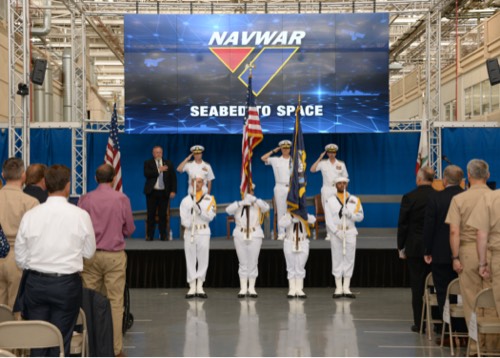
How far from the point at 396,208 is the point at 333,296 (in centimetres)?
637

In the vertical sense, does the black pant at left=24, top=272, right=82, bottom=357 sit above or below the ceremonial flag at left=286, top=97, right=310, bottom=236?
below

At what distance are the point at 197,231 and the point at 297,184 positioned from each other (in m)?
1.54

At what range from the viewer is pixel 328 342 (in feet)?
27.3

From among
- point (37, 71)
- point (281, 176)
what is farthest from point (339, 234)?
point (37, 71)

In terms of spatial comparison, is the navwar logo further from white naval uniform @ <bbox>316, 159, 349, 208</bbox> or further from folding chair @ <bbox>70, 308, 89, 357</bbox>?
folding chair @ <bbox>70, 308, 89, 357</bbox>

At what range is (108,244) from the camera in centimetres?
718

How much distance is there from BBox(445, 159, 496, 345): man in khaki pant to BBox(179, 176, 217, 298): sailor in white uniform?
508 cm

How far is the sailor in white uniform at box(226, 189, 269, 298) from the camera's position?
11.9 m

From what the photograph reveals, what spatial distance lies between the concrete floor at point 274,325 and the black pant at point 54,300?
239cm

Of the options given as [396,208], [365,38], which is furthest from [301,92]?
[396,208]

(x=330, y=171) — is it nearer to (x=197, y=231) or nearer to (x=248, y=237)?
(x=248, y=237)

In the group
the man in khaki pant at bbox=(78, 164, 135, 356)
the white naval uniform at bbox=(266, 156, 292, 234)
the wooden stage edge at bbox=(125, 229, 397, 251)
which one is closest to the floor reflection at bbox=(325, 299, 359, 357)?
the man in khaki pant at bbox=(78, 164, 135, 356)

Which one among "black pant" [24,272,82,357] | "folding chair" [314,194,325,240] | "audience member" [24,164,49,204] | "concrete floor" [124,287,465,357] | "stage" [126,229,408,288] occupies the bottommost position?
"concrete floor" [124,287,465,357]

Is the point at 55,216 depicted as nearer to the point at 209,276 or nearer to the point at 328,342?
the point at 328,342
